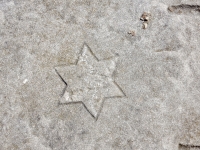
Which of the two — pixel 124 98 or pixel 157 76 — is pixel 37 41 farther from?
pixel 157 76

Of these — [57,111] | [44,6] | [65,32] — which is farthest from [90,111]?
[44,6]

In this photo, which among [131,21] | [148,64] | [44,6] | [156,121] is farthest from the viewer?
[44,6]

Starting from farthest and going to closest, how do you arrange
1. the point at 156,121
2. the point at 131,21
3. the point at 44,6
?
the point at 44,6 < the point at 131,21 < the point at 156,121

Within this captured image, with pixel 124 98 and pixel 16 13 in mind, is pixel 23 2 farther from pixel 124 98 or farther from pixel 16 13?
pixel 124 98

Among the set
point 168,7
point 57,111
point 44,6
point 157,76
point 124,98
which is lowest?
point 57,111

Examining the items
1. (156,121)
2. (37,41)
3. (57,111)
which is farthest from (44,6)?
(156,121)

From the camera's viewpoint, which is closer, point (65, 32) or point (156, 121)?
point (156, 121)

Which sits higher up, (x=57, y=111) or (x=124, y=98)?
(x=124, y=98)
